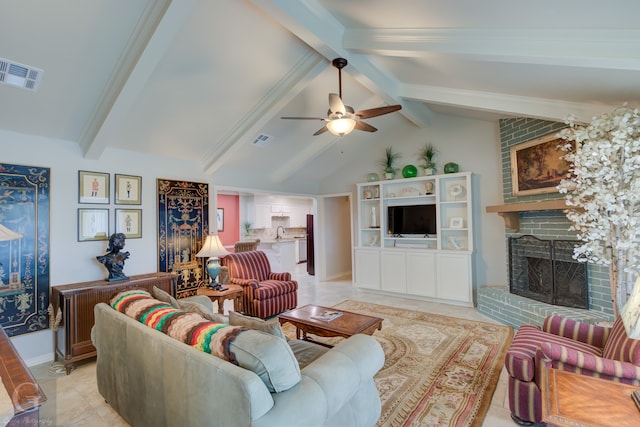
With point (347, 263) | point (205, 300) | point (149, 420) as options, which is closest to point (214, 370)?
point (149, 420)

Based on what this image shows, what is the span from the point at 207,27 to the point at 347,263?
6.31 metres

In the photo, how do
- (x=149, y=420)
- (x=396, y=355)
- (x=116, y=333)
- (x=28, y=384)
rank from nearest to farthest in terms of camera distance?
(x=28, y=384), (x=149, y=420), (x=116, y=333), (x=396, y=355)

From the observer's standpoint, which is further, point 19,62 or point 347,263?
point 347,263

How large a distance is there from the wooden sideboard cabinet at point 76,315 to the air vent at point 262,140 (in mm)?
2664

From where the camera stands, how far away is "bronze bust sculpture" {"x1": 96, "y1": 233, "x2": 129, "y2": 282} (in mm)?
3328

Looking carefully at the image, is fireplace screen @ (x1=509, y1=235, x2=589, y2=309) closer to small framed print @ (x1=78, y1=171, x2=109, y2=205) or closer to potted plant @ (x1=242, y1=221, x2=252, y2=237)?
small framed print @ (x1=78, y1=171, x2=109, y2=205)

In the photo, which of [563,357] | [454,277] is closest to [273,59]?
[563,357]

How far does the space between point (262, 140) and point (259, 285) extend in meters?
2.23

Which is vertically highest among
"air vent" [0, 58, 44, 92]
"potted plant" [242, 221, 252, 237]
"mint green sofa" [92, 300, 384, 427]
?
"air vent" [0, 58, 44, 92]

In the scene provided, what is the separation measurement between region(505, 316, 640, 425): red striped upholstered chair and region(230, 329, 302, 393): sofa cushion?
1307 mm

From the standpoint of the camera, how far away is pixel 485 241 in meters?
4.95

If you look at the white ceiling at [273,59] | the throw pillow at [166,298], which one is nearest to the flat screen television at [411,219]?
the white ceiling at [273,59]

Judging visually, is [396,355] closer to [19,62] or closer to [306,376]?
[306,376]

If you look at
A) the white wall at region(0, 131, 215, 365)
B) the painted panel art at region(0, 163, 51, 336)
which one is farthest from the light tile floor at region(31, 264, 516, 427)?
the painted panel art at region(0, 163, 51, 336)
